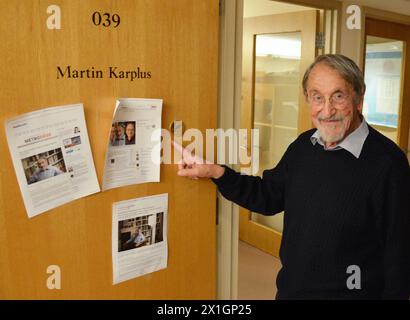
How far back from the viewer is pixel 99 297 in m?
1.37

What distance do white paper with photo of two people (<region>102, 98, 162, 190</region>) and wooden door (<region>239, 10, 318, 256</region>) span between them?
6.63ft

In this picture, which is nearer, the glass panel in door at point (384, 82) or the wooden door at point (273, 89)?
the wooden door at point (273, 89)

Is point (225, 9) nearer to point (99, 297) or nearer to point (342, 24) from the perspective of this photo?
point (99, 297)

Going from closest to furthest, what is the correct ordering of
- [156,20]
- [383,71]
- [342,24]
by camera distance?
[156,20] → [342,24] → [383,71]

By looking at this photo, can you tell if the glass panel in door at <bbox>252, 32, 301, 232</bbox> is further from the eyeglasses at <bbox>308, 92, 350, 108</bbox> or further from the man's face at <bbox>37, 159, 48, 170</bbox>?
the man's face at <bbox>37, 159, 48, 170</bbox>

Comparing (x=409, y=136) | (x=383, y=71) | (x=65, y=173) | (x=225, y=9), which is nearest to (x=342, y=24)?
(x=383, y=71)

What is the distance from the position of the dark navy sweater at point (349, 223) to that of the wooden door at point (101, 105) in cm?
39

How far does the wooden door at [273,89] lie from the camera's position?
10.5 feet

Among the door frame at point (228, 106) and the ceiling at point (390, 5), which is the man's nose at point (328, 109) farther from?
the ceiling at point (390, 5)

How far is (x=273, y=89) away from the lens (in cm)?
367

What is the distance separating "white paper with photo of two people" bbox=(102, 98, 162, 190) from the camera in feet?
4.36

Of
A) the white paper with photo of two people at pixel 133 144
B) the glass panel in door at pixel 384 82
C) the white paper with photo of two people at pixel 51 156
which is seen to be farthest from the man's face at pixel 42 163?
the glass panel in door at pixel 384 82

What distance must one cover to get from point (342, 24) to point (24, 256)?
8.76ft

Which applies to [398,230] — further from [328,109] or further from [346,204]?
[328,109]
